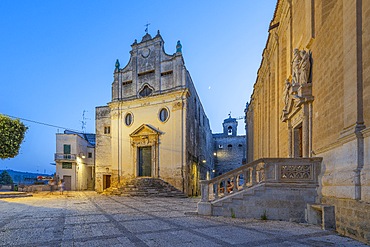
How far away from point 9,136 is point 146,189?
1062cm

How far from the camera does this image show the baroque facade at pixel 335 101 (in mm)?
5301

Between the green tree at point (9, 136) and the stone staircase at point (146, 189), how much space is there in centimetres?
763

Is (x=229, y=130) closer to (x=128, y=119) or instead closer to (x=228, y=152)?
(x=228, y=152)

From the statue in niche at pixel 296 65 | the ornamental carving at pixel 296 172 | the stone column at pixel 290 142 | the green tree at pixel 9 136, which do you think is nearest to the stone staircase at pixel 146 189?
the green tree at pixel 9 136

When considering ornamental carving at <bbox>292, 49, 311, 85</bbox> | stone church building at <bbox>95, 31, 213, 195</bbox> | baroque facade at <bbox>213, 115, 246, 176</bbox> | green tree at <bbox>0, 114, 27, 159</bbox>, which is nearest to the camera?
ornamental carving at <bbox>292, 49, 311, 85</bbox>

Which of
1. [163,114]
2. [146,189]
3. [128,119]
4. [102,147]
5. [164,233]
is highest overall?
[163,114]

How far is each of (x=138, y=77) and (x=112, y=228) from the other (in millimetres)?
18683

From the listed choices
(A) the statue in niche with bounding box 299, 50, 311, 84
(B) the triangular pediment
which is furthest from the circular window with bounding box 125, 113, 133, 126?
(A) the statue in niche with bounding box 299, 50, 311, 84

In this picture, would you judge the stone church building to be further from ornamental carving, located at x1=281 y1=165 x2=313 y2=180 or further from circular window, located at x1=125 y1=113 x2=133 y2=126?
ornamental carving, located at x1=281 y1=165 x2=313 y2=180

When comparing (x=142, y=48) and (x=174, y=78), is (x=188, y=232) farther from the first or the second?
(x=142, y=48)

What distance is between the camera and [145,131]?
2248 centimetres

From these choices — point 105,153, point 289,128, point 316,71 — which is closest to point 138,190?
point 105,153

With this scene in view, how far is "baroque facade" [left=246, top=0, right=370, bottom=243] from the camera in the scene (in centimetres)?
530

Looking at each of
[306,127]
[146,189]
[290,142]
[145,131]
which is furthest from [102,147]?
[306,127]
